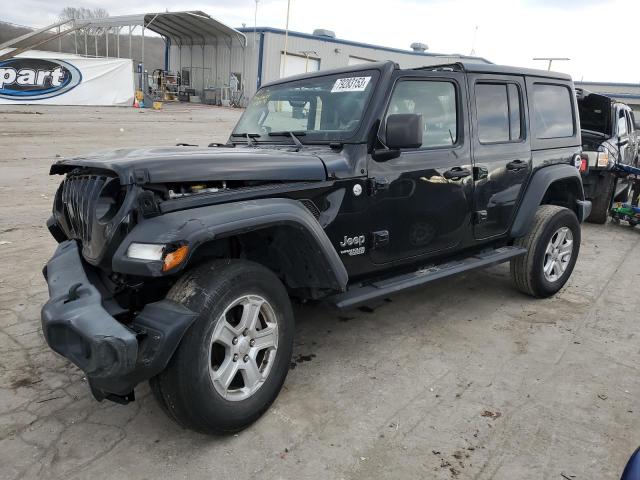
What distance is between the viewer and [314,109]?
3660 millimetres

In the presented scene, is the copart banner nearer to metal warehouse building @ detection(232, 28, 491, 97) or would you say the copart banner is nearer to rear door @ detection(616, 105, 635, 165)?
metal warehouse building @ detection(232, 28, 491, 97)

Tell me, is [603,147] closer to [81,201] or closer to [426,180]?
[426,180]

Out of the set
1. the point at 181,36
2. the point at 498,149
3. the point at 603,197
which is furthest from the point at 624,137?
the point at 181,36

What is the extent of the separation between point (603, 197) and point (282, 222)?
7.68m

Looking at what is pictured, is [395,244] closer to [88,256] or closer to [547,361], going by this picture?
[547,361]

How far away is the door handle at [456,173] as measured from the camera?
372 centimetres

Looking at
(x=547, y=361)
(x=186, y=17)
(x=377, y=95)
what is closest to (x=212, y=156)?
(x=377, y=95)

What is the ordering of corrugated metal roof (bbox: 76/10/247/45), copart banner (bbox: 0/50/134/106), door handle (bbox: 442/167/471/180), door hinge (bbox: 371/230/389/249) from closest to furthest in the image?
door hinge (bbox: 371/230/389/249) → door handle (bbox: 442/167/471/180) → copart banner (bbox: 0/50/134/106) → corrugated metal roof (bbox: 76/10/247/45)

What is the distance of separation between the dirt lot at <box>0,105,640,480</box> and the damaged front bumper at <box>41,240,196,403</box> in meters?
0.47

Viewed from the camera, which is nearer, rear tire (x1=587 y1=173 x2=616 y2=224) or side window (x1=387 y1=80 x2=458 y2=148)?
side window (x1=387 y1=80 x2=458 y2=148)

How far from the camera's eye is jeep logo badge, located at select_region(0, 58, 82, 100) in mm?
19578

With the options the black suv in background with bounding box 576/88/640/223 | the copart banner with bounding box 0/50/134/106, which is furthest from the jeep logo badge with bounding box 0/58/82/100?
the black suv in background with bounding box 576/88/640/223

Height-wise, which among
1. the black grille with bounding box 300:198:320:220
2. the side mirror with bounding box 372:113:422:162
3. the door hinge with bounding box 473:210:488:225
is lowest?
the door hinge with bounding box 473:210:488:225

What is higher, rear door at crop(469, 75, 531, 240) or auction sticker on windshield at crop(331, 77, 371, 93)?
auction sticker on windshield at crop(331, 77, 371, 93)
